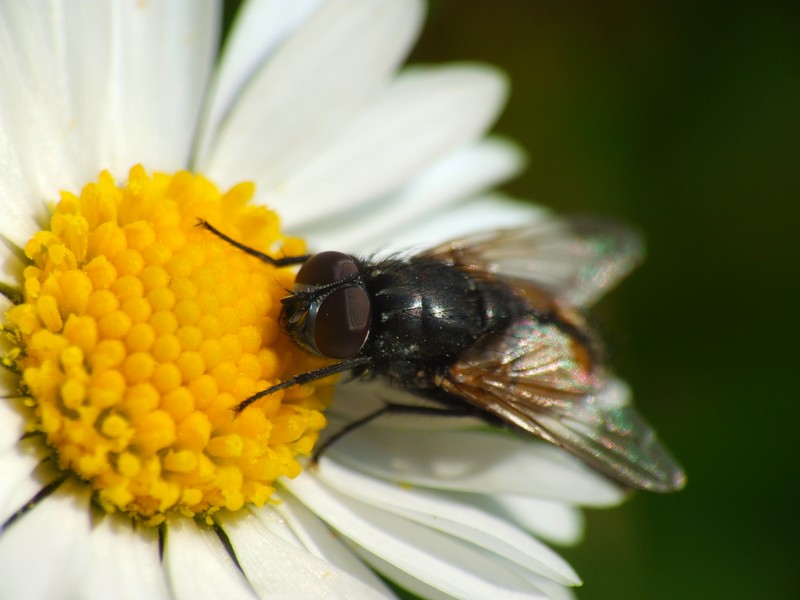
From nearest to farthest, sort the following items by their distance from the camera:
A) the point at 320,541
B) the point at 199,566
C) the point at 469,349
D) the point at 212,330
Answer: the point at 199,566
the point at 212,330
the point at 320,541
the point at 469,349

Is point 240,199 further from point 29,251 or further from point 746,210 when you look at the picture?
point 746,210

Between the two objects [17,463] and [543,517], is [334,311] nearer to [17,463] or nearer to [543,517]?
[17,463]

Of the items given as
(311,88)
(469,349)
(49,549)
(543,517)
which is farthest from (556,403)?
(49,549)

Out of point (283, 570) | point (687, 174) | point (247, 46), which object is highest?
point (247, 46)

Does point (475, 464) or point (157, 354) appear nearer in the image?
point (157, 354)

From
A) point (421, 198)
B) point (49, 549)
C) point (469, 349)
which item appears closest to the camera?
point (49, 549)

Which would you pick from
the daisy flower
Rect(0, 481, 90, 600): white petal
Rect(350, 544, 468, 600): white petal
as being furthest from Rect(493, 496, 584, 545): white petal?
Rect(0, 481, 90, 600): white petal

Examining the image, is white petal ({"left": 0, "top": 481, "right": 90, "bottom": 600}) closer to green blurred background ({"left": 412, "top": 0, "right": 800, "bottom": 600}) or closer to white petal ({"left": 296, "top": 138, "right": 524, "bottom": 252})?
white petal ({"left": 296, "top": 138, "right": 524, "bottom": 252})
